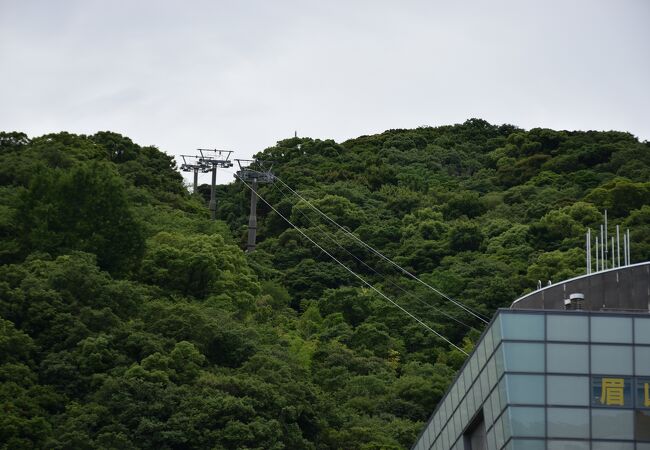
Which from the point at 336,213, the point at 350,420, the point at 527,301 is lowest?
the point at 350,420

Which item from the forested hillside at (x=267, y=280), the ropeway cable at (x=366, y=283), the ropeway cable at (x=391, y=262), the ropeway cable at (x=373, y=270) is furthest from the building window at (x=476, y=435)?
the ropeway cable at (x=391, y=262)

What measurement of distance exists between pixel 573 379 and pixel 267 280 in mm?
46789

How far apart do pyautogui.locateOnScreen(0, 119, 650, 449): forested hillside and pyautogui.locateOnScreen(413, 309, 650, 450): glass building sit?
17735 millimetres

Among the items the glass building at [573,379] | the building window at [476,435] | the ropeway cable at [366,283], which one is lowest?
the building window at [476,435]

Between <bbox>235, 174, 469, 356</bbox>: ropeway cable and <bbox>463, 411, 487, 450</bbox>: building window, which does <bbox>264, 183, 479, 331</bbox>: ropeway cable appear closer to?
<bbox>235, 174, 469, 356</bbox>: ropeway cable

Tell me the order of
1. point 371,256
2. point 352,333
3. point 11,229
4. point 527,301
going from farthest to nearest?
point 371,256, point 352,333, point 11,229, point 527,301

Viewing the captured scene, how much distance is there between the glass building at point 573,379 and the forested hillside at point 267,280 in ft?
58.2

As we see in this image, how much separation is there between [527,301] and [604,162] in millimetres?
67641

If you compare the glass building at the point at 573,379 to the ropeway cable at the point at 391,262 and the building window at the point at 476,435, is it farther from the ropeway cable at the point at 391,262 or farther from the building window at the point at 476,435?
the ropeway cable at the point at 391,262

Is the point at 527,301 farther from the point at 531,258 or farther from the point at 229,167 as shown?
the point at 229,167

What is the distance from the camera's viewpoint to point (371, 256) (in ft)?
298

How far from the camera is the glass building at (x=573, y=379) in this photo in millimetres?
36375

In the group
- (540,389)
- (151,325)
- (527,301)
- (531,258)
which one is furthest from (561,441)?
(531,258)

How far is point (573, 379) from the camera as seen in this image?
36.7 m
